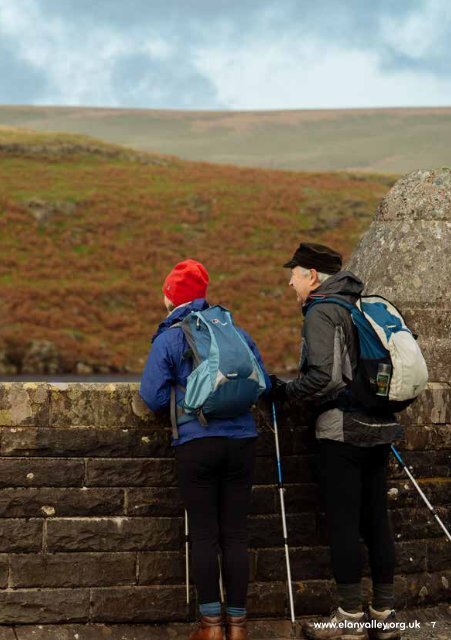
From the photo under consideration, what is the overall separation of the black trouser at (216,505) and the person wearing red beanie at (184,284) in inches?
33.1

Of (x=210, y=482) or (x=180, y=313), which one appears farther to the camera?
(x=180, y=313)

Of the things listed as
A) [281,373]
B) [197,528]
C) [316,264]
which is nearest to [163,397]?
[197,528]

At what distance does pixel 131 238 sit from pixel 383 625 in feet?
187

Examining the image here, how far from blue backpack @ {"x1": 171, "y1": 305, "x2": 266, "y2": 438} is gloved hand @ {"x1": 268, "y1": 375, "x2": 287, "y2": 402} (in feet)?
1.50

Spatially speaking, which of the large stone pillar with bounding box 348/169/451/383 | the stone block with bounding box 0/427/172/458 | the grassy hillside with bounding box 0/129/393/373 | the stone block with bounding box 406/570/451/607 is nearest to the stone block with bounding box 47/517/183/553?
the stone block with bounding box 0/427/172/458

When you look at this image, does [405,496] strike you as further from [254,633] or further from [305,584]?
[254,633]

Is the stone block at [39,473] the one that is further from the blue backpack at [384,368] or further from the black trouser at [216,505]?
the blue backpack at [384,368]

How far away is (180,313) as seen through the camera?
5.90 m

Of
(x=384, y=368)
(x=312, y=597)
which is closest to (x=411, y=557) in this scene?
Result: (x=312, y=597)

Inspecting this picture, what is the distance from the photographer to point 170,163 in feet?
271

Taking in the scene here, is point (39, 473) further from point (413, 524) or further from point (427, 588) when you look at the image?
point (427, 588)

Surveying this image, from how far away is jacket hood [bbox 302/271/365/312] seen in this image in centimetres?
606

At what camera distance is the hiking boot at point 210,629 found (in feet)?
18.6

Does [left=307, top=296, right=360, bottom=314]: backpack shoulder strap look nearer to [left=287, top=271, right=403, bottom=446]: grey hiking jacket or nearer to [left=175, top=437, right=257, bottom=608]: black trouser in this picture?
[left=287, top=271, right=403, bottom=446]: grey hiking jacket
